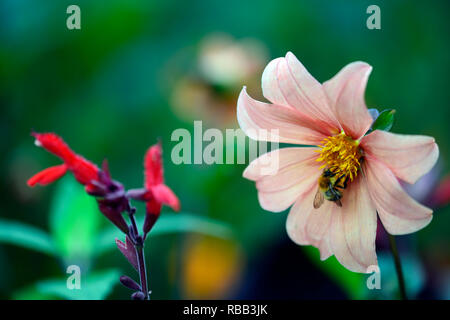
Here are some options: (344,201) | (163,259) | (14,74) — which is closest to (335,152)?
(344,201)

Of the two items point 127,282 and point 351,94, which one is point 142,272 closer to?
point 127,282

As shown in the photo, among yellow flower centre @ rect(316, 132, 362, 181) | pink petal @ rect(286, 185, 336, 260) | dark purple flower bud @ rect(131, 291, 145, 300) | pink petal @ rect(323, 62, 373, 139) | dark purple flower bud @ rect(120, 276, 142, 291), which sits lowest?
dark purple flower bud @ rect(131, 291, 145, 300)

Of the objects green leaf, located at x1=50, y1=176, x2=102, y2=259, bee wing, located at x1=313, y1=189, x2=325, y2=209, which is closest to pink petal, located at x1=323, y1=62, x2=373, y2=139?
bee wing, located at x1=313, y1=189, x2=325, y2=209

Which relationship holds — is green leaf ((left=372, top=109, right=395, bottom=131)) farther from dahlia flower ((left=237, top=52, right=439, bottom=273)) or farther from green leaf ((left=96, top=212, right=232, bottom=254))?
green leaf ((left=96, top=212, right=232, bottom=254))

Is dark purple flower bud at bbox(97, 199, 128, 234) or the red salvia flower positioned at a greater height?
the red salvia flower

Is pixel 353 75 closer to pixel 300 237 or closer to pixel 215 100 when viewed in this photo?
pixel 300 237

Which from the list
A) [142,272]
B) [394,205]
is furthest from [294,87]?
[142,272]

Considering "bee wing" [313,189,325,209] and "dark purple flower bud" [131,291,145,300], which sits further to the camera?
"bee wing" [313,189,325,209]
